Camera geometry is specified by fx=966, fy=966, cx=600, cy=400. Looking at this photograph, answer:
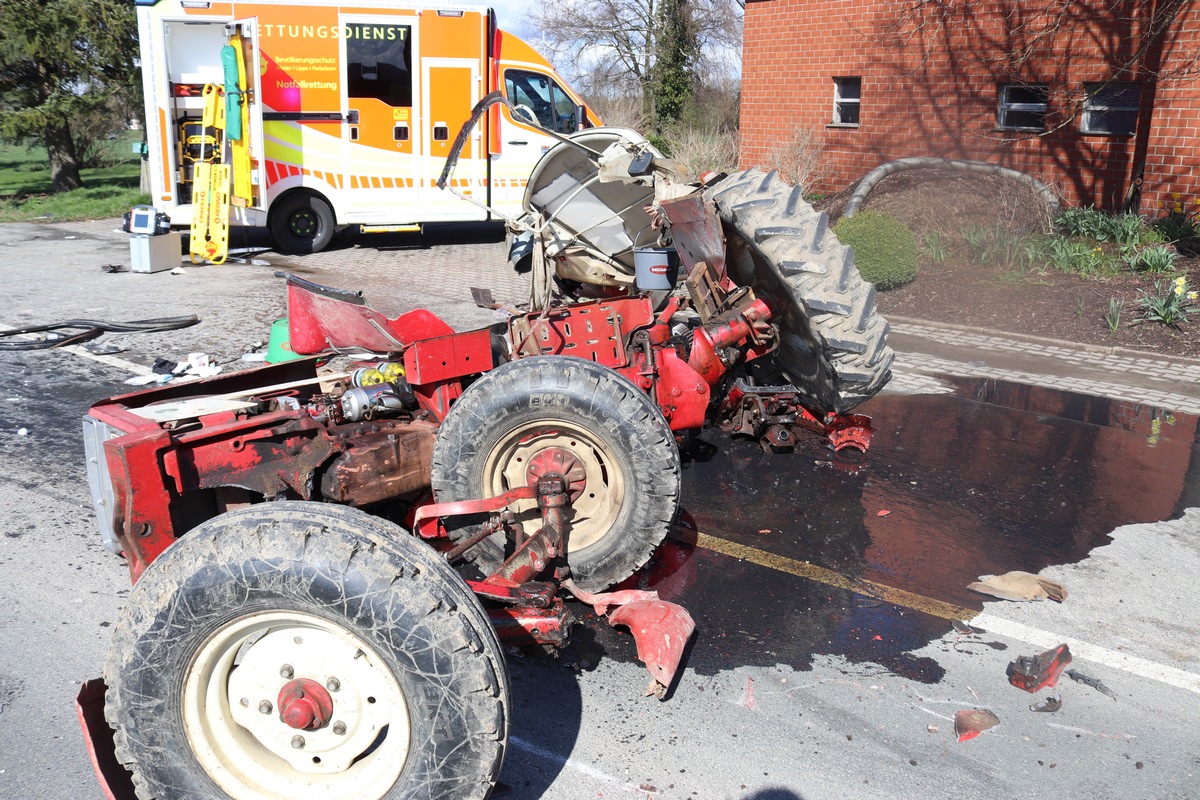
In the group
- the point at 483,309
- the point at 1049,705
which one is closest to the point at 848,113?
the point at 483,309

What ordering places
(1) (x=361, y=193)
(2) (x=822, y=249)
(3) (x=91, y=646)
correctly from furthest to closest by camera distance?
(1) (x=361, y=193) < (2) (x=822, y=249) < (3) (x=91, y=646)

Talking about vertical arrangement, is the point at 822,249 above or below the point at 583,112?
below

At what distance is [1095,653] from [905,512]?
170 cm

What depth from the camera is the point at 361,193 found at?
15258 mm

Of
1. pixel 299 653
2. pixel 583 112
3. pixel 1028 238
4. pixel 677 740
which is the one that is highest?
pixel 583 112

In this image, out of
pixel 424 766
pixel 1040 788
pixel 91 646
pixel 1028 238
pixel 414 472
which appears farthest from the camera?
pixel 1028 238

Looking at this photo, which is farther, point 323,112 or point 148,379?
point 323,112

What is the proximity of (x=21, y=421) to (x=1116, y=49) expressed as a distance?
1474cm

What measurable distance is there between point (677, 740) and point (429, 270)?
1137 cm

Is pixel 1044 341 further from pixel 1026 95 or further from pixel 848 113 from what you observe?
pixel 848 113

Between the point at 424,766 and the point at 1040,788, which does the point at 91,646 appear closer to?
the point at 424,766

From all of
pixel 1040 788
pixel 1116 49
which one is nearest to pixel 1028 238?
pixel 1116 49

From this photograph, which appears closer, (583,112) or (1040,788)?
(1040,788)

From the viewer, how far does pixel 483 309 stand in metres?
11.0
